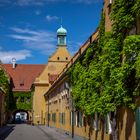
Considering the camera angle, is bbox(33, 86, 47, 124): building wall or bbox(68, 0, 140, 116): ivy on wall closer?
bbox(68, 0, 140, 116): ivy on wall

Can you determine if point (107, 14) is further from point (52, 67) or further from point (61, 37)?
point (61, 37)

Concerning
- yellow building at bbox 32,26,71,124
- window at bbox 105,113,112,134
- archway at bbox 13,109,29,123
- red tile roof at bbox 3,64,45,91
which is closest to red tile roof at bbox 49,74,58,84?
yellow building at bbox 32,26,71,124

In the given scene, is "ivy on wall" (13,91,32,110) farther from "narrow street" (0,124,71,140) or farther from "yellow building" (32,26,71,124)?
"narrow street" (0,124,71,140)

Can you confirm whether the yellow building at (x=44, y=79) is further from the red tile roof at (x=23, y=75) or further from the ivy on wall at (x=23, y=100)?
the red tile roof at (x=23, y=75)

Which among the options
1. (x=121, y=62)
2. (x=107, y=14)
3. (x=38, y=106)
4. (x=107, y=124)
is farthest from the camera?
(x=38, y=106)

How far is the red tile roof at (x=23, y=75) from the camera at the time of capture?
9395 cm

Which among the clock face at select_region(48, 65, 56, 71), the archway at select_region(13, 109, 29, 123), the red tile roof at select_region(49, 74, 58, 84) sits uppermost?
the clock face at select_region(48, 65, 56, 71)

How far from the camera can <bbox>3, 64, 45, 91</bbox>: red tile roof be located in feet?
308

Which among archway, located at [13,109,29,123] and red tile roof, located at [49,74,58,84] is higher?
red tile roof, located at [49,74,58,84]

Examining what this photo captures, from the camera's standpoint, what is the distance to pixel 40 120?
270 ft

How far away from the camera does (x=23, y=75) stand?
98.5 m

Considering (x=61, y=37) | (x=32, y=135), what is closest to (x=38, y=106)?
(x=61, y=37)

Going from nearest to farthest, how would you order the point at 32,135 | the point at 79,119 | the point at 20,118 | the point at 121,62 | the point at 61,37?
the point at 121,62
the point at 79,119
the point at 32,135
the point at 61,37
the point at 20,118

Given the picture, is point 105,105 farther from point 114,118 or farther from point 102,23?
point 102,23
